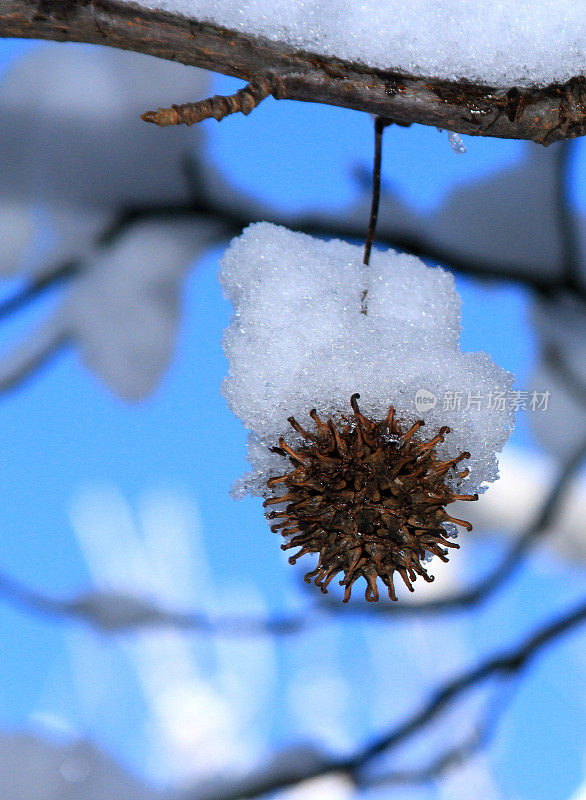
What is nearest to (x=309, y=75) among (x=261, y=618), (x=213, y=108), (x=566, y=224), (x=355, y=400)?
(x=213, y=108)

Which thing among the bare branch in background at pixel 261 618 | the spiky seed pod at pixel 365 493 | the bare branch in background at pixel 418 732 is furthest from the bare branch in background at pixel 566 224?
the spiky seed pod at pixel 365 493

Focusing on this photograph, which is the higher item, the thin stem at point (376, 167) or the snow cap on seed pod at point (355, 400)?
the thin stem at point (376, 167)

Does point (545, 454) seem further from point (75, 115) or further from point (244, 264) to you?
point (75, 115)

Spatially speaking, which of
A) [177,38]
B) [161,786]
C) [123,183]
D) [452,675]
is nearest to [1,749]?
A: [161,786]

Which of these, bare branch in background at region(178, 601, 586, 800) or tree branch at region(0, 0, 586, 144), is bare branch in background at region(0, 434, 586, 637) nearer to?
bare branch in background at region(178, 601, 586, 800)

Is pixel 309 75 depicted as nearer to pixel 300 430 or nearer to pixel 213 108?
pixel 213 108

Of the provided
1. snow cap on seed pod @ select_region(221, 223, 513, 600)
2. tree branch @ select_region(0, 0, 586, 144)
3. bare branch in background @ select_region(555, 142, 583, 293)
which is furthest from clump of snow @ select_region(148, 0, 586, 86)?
bare branch in background @ select_region(555, 142, 583, 293)

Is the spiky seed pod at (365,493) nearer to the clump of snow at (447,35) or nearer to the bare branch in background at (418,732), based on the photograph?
the clump of snow at (447,35)
